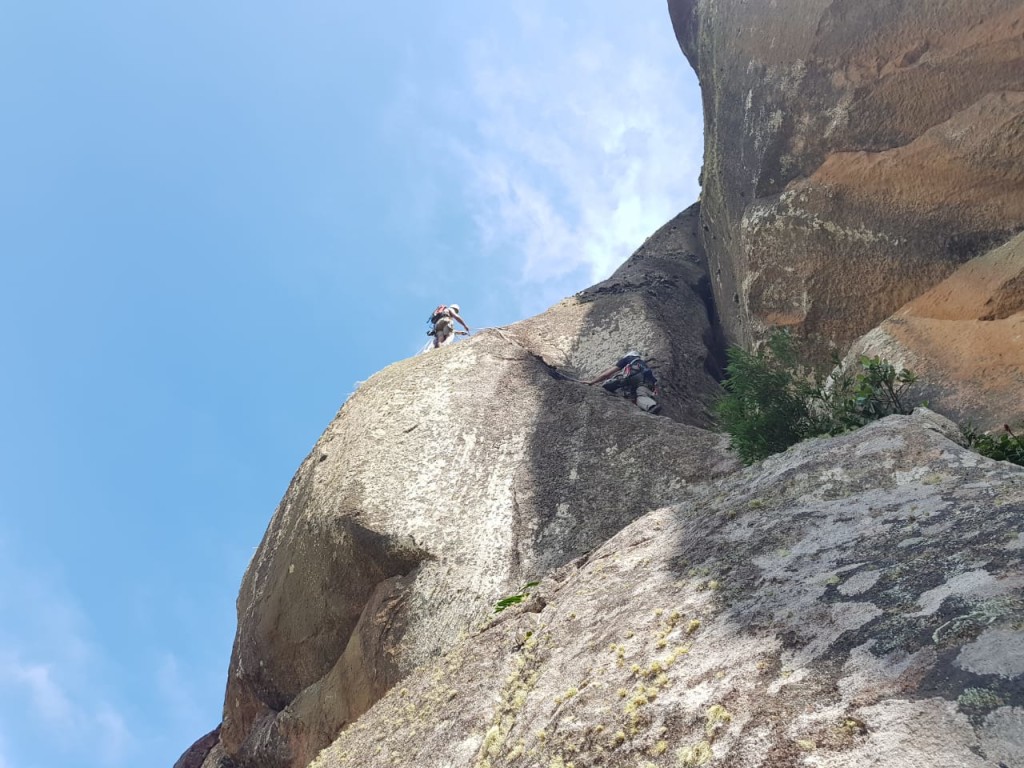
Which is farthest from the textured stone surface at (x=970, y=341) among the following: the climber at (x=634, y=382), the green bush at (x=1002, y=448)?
the climber at (x=634, y=382)

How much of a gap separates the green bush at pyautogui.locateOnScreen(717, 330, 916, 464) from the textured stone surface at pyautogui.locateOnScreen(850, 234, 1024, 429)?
0.49 meters

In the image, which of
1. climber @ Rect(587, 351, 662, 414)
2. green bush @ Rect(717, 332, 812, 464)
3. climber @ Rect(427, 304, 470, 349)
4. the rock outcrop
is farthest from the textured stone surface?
climber @ Rect(427, 304, 470, 349)

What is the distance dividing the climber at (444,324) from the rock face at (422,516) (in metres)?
3.23

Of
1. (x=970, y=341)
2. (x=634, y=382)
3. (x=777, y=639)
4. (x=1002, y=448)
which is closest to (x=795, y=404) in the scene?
(x=970, y=341)

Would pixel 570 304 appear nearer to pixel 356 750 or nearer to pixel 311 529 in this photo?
pixel 311 529

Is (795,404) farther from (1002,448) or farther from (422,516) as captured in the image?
(422,516)

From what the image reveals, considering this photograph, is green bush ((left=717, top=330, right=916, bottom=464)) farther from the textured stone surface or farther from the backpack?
the backpack

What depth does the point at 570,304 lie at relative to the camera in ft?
66.0

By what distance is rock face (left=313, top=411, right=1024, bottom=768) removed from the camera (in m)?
3.45

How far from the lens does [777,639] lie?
433 centimetres

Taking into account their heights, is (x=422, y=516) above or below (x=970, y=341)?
above

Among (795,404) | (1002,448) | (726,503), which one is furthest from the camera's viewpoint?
(795,404)

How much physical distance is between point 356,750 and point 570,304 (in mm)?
14033

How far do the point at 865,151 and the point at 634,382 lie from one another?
15.6ft
